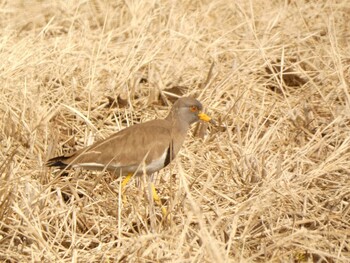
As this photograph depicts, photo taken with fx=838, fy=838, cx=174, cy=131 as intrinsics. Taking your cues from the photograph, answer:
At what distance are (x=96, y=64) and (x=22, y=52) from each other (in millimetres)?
537

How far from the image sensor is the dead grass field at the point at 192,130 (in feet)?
13.4

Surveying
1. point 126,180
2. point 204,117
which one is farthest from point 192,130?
point 126,180

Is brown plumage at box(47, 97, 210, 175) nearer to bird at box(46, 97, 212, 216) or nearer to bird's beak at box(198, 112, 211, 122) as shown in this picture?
bird at box(46, 97, 212, 216)

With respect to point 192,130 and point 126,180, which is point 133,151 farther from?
point 192,130

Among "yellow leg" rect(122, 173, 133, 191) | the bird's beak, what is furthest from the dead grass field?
the bird's beak

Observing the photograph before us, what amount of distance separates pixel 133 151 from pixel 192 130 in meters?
1.05

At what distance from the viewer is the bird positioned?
461 centimetres

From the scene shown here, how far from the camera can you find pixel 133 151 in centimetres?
478

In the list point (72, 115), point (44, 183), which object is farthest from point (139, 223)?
point (72, 115)

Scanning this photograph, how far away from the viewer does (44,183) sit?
4.72 metres

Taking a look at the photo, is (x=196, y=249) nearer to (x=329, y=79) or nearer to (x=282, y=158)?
(x=282, y=158)

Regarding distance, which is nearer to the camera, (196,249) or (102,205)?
(196,249)

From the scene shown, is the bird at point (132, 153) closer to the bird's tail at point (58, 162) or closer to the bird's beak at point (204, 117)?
the bird's tail at point (58, 162)

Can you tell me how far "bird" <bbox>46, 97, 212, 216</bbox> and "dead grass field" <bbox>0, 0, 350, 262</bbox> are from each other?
0.11 metres
